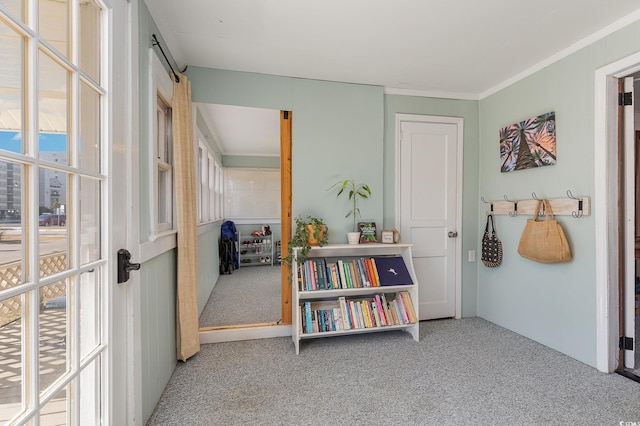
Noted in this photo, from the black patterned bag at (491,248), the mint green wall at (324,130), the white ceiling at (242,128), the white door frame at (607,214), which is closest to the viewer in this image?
the white door frame at (607,214)

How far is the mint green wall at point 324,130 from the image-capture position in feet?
8.93

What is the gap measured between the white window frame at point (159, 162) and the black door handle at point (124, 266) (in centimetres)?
40

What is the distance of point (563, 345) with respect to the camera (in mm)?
2404

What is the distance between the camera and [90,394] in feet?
3.76

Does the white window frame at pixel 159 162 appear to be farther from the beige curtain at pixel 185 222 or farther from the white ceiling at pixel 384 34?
the white ceiling at pixel 384 34

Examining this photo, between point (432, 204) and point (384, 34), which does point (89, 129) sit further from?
point (432, 204)

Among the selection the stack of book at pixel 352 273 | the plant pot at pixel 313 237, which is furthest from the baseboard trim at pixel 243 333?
the plant pot at pixel 313 237

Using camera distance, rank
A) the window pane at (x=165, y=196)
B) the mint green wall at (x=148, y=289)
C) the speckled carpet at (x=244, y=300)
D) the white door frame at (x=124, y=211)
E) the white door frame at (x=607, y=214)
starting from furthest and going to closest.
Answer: the speckled carpet at (x=244, y=300), the window pane at (x=165, y=196), the white door frame at (x=607, y=214), the mint green wall at (x=148, y=289), the white door frame at (x=124, y=211)

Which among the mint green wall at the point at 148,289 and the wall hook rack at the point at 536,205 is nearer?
the mint green wall at the point at 148,289

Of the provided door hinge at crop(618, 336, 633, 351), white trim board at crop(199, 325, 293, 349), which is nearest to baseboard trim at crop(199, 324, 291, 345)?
white trim board at crop(199, 325, 293, 349)

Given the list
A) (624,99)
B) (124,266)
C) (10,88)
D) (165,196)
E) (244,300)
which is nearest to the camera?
(10,88)

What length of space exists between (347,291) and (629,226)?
6.91ft

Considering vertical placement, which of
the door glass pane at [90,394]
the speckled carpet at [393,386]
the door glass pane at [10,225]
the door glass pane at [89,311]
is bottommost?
the speckled carpet at [393,386]

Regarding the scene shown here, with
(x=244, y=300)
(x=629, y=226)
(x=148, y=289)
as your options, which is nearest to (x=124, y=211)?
(x=148, y=289)
